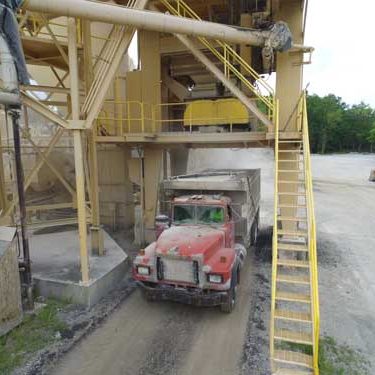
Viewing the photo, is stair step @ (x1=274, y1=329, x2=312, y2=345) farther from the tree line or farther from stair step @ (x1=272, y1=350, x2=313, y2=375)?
the tree line

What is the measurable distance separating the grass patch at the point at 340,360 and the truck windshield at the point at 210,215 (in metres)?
3.32

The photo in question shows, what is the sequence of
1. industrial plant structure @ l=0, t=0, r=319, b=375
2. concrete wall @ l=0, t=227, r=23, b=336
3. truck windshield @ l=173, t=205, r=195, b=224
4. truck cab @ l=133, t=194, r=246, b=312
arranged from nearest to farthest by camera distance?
industrial plant structure @ l=0, t=0, r=319, b=375
concrete wall @ l=0, t=227, r=23, b=336
truck cab @ l=133, t=194, r=246, b=312
truck windshield @ l=173, t=205, r=195, b=224

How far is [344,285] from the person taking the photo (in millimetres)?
8125

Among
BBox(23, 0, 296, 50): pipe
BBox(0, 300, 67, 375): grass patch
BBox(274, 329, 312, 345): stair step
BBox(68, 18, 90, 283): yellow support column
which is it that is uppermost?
BBox(23, 0, 296, 50): pipe

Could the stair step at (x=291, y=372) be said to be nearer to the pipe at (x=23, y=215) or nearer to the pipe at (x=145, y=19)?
the pipe at (x=23, y=215)

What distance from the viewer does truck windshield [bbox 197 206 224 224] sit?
762cm

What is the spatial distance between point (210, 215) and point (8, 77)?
16.8 feet

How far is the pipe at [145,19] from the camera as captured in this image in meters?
5.36

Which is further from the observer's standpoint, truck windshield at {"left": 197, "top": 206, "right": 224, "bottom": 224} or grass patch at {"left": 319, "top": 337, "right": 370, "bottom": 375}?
truck windshield at {"left": 197, "top": 206, "right": 224, "bottom": 224}

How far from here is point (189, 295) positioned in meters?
6.36

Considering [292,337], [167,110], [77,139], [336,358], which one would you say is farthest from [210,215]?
[167,110]

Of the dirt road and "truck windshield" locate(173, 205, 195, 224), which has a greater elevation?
"truck windshield" locate(173, 205, 195, 224)

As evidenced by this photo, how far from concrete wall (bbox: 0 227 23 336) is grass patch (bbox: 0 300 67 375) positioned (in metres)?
0.20

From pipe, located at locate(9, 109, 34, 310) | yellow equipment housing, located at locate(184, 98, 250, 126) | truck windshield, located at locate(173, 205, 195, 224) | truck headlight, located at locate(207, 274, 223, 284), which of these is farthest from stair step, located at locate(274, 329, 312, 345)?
yellow equipment housing, located at locate(184, 98, 250, 126)
